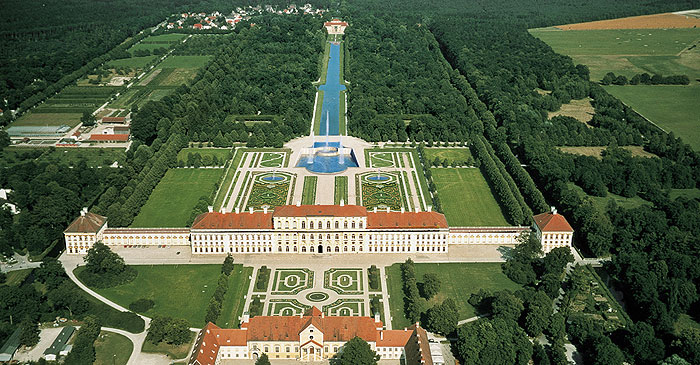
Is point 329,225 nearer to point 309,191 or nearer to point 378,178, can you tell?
point 309,191

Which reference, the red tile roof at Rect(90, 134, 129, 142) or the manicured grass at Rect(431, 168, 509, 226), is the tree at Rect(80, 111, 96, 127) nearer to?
the red tile roof at Rect(90, 134, 129, 142)

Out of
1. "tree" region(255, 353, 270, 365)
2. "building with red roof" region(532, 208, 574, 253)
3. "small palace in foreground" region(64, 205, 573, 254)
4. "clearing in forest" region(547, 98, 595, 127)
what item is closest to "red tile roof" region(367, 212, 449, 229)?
"small palace in foreground" region(64, 205, 573, 254)

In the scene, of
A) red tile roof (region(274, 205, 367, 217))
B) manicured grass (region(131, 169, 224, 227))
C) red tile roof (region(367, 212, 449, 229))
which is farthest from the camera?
manicured grass (region(131, 169, 224, 227))

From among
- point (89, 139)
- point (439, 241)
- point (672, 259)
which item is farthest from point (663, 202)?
point (89, 139)

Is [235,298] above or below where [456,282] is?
below

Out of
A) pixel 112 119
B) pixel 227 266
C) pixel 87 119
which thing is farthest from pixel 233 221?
pixel 87 119

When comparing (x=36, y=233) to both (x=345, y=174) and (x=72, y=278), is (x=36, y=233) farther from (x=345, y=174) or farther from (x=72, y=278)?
(x=345, y=174)
